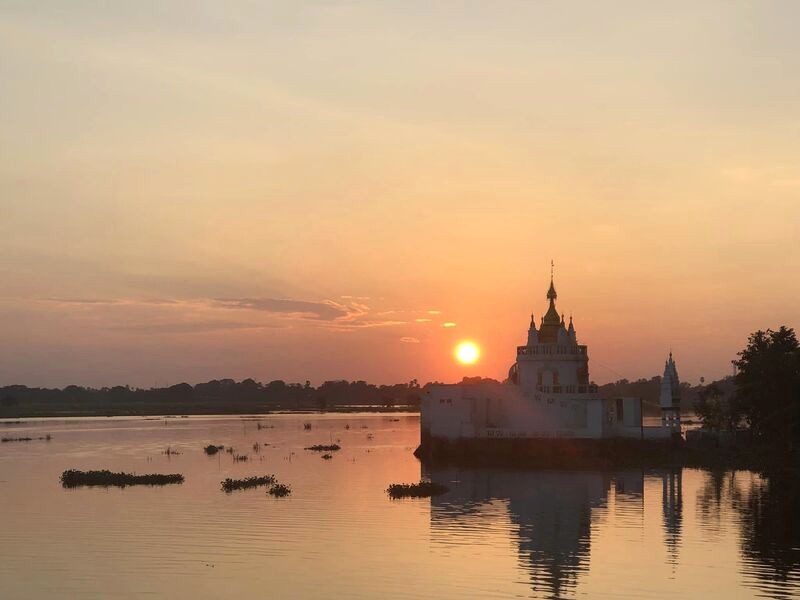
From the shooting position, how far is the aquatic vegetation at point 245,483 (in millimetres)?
72625

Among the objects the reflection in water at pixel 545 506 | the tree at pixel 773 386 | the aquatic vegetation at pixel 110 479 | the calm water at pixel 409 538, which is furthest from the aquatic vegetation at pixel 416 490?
the tree at pixel 773 386

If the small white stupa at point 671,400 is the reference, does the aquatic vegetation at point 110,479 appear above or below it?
below

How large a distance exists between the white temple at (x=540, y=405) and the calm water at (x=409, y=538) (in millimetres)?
7945

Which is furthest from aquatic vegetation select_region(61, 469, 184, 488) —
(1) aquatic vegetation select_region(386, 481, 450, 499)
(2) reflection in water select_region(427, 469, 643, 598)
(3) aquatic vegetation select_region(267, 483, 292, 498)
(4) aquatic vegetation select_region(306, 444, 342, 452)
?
(4) aquatic vegetation select_region(306, 444, 342, 452)

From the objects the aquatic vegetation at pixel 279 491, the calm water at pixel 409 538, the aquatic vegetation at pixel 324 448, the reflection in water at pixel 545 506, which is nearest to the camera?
the calm water at pixel 409 538

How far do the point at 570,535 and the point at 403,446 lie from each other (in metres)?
76.3

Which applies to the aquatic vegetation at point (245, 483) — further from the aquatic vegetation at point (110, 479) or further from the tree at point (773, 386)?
the tree at point (773, 386)

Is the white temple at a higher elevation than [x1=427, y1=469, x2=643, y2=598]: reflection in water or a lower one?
higher

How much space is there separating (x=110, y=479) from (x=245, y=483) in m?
11.0

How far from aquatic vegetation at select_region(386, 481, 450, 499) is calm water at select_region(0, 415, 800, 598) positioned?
0.95m

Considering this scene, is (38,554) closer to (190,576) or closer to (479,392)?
(190,576)

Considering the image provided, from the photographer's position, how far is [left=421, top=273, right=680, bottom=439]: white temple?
302 ft

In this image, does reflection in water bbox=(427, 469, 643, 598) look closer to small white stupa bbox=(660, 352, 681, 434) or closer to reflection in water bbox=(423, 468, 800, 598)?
reflection in water bbox=(423, 468, 800, 598)

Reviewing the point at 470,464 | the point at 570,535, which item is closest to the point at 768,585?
the point at 570,535
